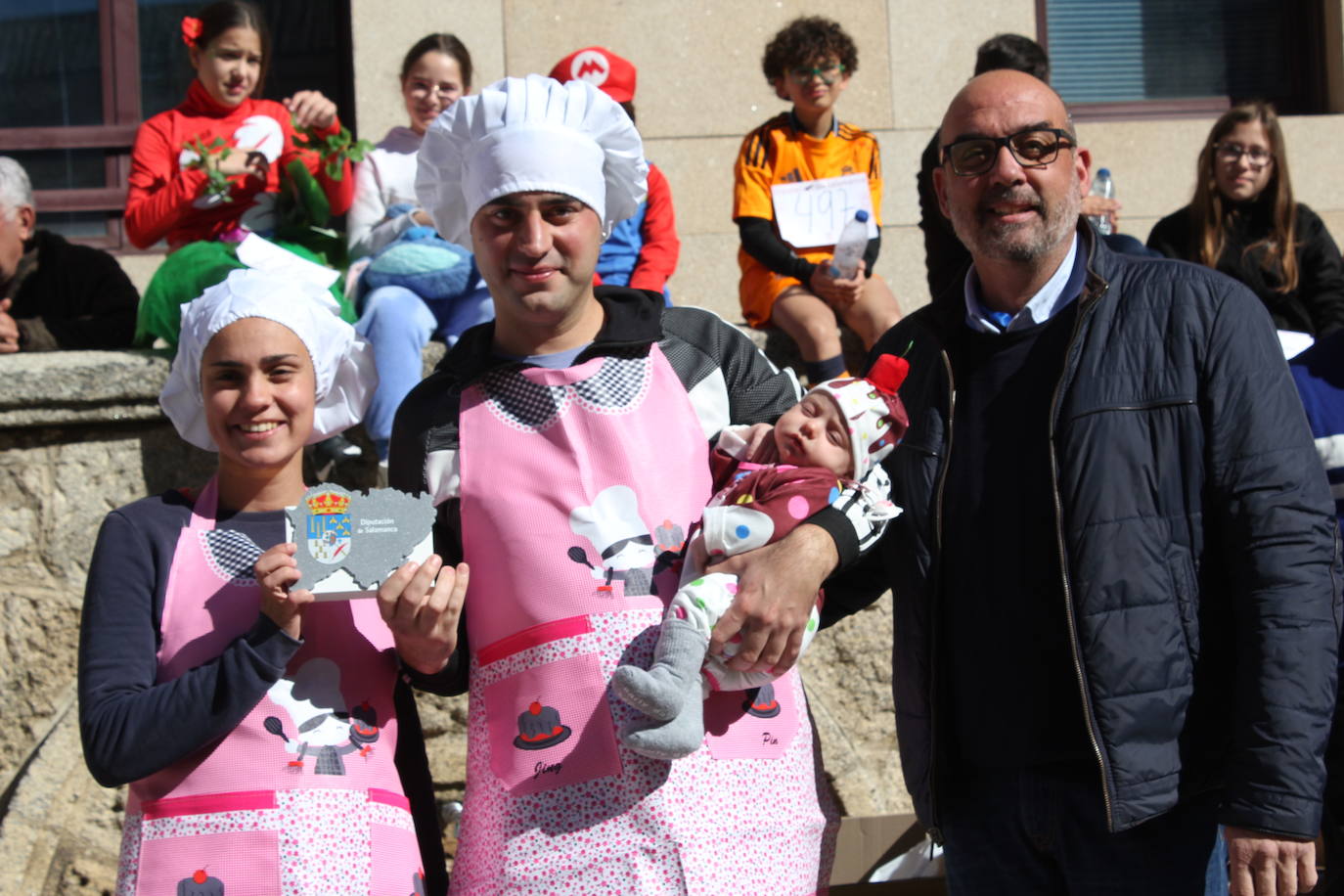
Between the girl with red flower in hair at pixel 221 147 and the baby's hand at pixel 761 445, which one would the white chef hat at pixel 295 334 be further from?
the girl with red flower in hair at pixel 221 147

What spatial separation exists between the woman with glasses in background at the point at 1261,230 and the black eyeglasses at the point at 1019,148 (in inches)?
101

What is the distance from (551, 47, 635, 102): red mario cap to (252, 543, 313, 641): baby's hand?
357 cm

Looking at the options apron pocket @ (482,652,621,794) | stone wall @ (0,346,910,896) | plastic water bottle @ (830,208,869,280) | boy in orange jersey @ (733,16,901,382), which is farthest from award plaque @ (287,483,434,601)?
plastic water bottle @ (830,208,869,280)

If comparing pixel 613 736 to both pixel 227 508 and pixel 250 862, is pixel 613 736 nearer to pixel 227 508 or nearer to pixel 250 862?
pixel 250 862

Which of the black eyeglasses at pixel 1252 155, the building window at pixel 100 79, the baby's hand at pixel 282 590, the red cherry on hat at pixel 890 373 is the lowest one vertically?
the baby's hand at pixel 282 590

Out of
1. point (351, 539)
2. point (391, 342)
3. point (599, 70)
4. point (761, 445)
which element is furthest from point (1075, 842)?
point (599, 70)

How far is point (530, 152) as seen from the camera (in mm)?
2844

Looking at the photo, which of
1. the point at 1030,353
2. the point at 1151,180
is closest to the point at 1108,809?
the point at 1030,353

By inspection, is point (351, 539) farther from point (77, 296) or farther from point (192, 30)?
point (192, 30)

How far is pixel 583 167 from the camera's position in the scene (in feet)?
9.50

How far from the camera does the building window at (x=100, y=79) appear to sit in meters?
7.41

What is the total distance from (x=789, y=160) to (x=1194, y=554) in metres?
3.19

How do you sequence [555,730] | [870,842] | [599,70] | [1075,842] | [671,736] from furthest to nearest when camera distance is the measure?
[599,70]
[870,842]
[1075,842]
[555,730]
[671,736]

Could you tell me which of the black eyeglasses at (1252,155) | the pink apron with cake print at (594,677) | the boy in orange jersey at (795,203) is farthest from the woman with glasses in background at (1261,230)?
the pink apron with cake print at (594,677)
